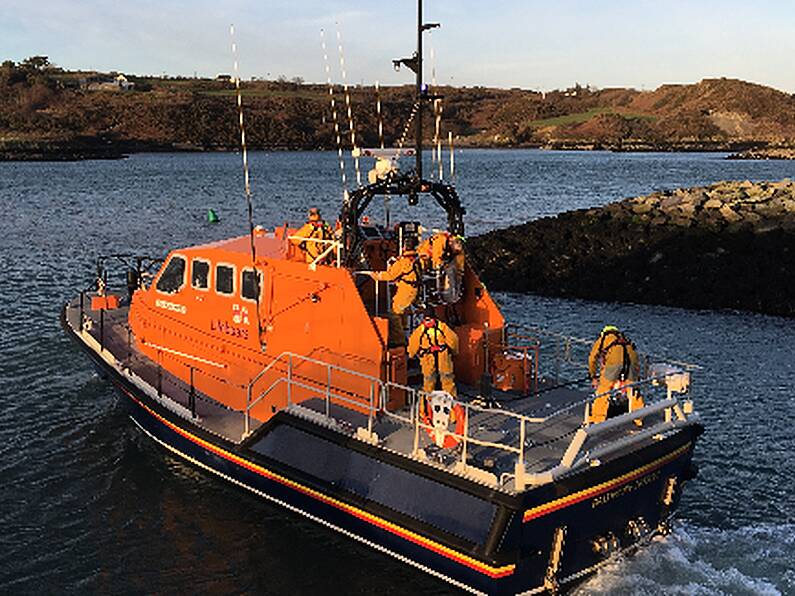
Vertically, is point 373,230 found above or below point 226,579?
above

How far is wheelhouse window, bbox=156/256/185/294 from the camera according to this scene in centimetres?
1145

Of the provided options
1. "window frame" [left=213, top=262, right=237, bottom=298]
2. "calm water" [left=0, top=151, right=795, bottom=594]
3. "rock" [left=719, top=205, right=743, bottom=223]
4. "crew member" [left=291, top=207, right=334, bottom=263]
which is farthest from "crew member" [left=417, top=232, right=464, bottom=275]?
"rock" [left=719, top=205, right=743, bottom=223]

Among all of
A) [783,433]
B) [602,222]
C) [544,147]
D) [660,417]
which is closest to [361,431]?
[660,417]

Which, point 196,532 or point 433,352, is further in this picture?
point 196,532

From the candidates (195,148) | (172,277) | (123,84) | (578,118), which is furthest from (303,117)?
(172,277)

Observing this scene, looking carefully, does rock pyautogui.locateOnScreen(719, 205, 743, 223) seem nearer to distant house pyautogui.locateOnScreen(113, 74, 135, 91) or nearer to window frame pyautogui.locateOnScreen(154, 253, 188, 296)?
window frame pyautogui.locateOnScreen(154, 253, 188, 296)

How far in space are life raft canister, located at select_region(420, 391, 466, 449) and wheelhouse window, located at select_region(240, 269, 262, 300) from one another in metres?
3.22

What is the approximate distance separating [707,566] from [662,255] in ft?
60.7

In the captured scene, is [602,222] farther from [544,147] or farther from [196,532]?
[544,147]

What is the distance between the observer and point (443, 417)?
26.3 ft

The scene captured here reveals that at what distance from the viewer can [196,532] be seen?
9836 millimetres

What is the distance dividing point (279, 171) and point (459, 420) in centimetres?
8671

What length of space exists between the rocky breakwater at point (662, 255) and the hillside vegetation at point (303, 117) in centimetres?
6689

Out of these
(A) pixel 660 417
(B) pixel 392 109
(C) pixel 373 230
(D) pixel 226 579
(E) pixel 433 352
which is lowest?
(D) pixel 226 579
